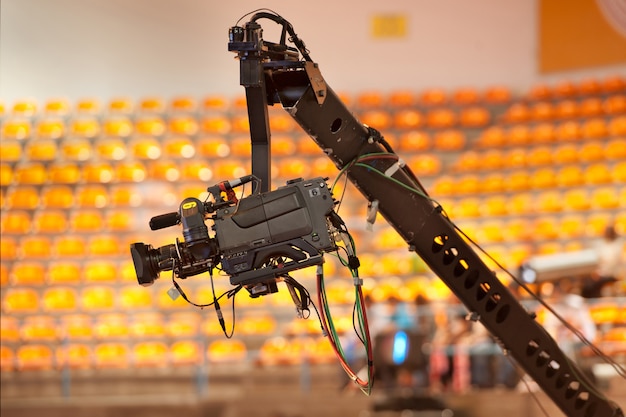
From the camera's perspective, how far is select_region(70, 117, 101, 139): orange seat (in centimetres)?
1098

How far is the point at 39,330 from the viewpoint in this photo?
31.2 feet

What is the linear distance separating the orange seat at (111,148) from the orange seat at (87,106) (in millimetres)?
371

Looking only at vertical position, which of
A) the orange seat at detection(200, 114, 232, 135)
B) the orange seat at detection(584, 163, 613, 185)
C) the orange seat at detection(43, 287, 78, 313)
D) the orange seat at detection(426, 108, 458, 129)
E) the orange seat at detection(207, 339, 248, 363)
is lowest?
the orange seat at detection(207, 339, 248, 363)

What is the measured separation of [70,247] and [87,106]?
1.80 m

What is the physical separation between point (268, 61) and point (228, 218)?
1.48 feet

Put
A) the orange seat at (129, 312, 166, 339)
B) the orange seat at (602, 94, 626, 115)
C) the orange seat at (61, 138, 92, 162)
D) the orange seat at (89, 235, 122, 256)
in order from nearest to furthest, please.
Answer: the orange seat at (129, 312, 166, 339) → the orange seat at (89, 235, 122, 256) → the orange seat at (602, 94, 626, 115) → the orange seat at (61, 138, 92, 162)

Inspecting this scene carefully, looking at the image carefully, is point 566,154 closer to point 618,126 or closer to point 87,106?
point 618,126

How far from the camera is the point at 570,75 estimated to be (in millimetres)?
11164

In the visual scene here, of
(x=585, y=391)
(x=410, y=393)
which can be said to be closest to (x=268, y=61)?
(x=585, y=391)

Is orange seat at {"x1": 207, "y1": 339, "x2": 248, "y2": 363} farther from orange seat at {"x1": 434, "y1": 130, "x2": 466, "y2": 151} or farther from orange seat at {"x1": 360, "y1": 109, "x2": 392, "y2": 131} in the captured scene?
orange seat at {"x1": 434, "y1": 130, "x2": 466, "y2": 151}

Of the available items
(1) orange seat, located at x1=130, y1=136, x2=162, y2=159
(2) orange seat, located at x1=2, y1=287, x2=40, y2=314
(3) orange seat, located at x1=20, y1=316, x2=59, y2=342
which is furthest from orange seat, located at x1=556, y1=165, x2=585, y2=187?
(2) orange seat, located at x1=2, y1=287, x2=40, y2=314

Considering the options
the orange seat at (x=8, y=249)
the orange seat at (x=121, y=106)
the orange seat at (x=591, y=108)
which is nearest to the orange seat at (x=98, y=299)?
the orange seat at (x=8, y=249)

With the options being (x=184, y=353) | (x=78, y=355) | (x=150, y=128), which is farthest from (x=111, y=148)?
(x=184, y=353)

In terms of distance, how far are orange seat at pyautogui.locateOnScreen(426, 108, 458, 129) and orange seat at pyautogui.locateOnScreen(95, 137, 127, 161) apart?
368 cm
